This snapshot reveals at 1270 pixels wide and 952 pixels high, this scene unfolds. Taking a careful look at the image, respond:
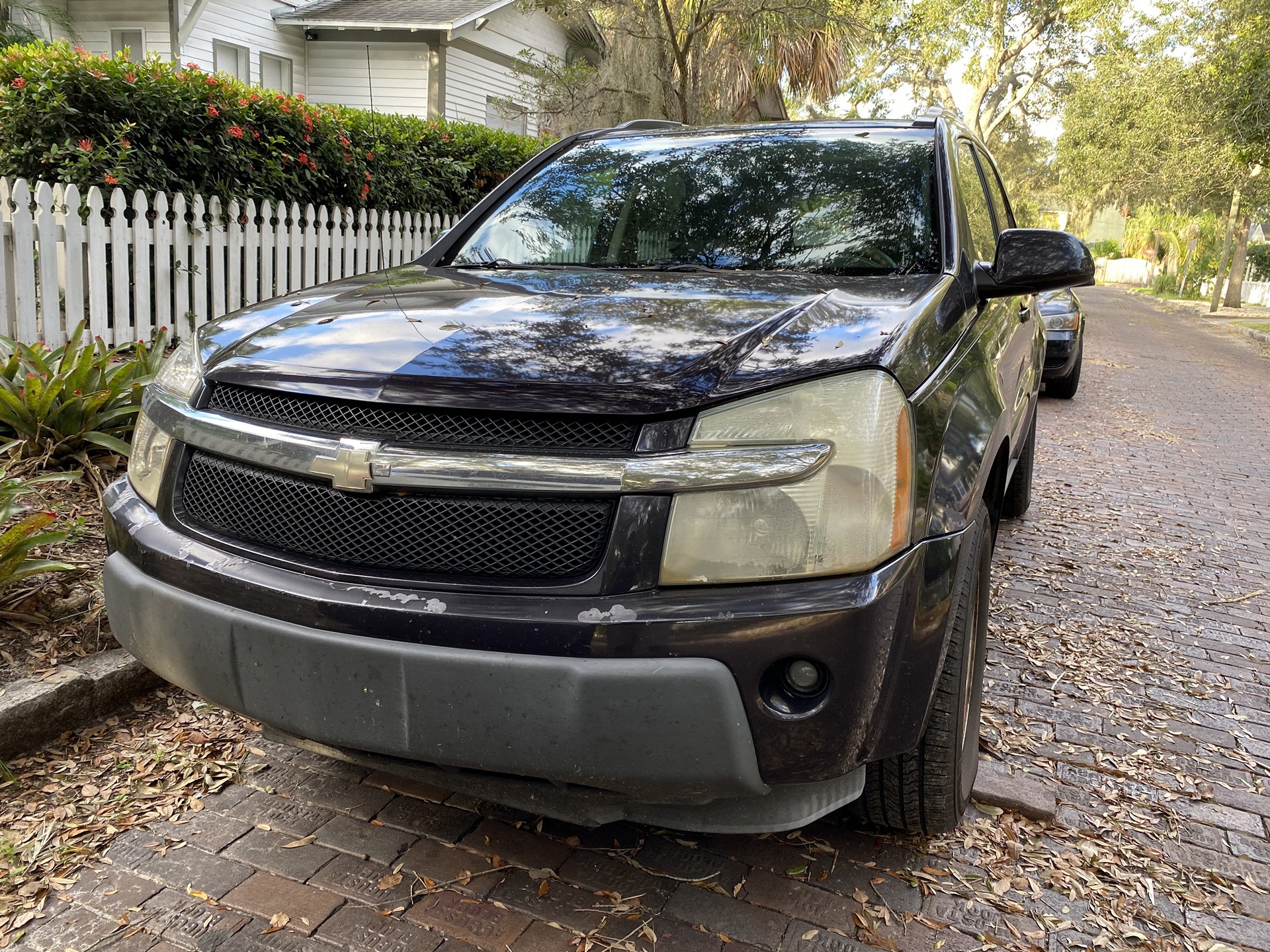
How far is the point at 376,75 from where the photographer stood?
17.9m

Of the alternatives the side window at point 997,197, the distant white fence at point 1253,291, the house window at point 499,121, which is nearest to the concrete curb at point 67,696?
the side window at point 997,197

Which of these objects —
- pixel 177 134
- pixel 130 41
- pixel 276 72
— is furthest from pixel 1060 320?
pixel 130 41

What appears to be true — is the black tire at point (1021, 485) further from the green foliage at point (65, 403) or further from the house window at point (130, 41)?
the house window at point (130, 41)

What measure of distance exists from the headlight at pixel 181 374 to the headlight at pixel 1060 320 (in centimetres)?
876

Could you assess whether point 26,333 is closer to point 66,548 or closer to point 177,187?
point 177,187

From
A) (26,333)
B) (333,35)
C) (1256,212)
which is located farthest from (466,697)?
(1256,212)

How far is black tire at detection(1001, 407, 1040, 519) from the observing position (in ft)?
17.3

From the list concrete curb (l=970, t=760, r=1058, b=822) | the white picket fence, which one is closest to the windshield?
concrete curb (l=970, t=760, r=1058, b=822)

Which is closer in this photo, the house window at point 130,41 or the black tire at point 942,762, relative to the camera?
the black tire at point 942,762

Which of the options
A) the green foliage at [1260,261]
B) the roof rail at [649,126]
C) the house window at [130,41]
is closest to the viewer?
the roof rail at [649,126]

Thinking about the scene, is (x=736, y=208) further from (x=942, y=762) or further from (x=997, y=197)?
(x=997, y=197)

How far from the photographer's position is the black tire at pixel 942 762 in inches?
85.8

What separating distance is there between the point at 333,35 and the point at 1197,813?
18.8 metres

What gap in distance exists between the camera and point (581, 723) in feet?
5.71
